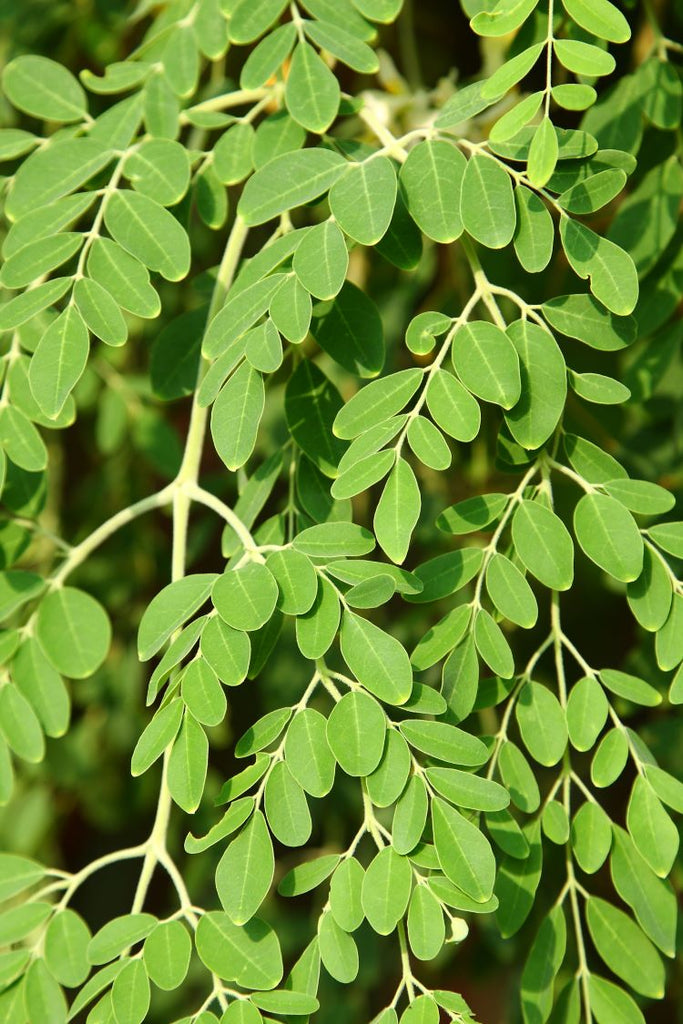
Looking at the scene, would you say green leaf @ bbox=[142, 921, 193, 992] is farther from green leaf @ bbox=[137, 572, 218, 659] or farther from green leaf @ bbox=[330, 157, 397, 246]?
green leaf @ bbox=[330, 157, 397, 246]

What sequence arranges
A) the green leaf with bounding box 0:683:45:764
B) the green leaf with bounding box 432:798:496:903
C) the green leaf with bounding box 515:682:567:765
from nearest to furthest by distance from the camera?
the green leaf with bounding box 432:798:496:903 < the green leaf with bounding box 515:682:567:765 < the green leaf with bounding box 0:683:45:764

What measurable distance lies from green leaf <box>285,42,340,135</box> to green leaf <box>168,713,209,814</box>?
0.46 metres

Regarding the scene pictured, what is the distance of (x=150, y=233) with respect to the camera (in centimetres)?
81

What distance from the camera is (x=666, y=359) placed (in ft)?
3.17

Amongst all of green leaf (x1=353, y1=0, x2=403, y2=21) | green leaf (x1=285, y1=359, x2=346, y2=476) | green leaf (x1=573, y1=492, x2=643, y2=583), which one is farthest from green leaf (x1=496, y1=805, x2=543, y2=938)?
green leaf (x1=353, y1=0, x2=403, y2=21)

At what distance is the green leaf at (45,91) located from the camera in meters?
0.95

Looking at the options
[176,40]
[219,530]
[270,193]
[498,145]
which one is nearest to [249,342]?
[270,193]

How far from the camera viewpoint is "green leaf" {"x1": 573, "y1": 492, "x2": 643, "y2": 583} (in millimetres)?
718

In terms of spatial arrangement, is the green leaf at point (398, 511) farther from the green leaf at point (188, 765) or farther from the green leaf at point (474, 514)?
the green leaf at point (188, 765)

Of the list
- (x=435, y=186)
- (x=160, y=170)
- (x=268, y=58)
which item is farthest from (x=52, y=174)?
(x=435, y=186)

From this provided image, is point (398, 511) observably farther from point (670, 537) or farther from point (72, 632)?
point (72, 632)

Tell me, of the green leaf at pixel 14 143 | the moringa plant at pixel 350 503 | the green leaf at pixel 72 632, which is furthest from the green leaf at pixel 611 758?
the green leaf at pixel 14 143

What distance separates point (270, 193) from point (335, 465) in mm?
207

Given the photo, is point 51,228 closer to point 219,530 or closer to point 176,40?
point 176,40
